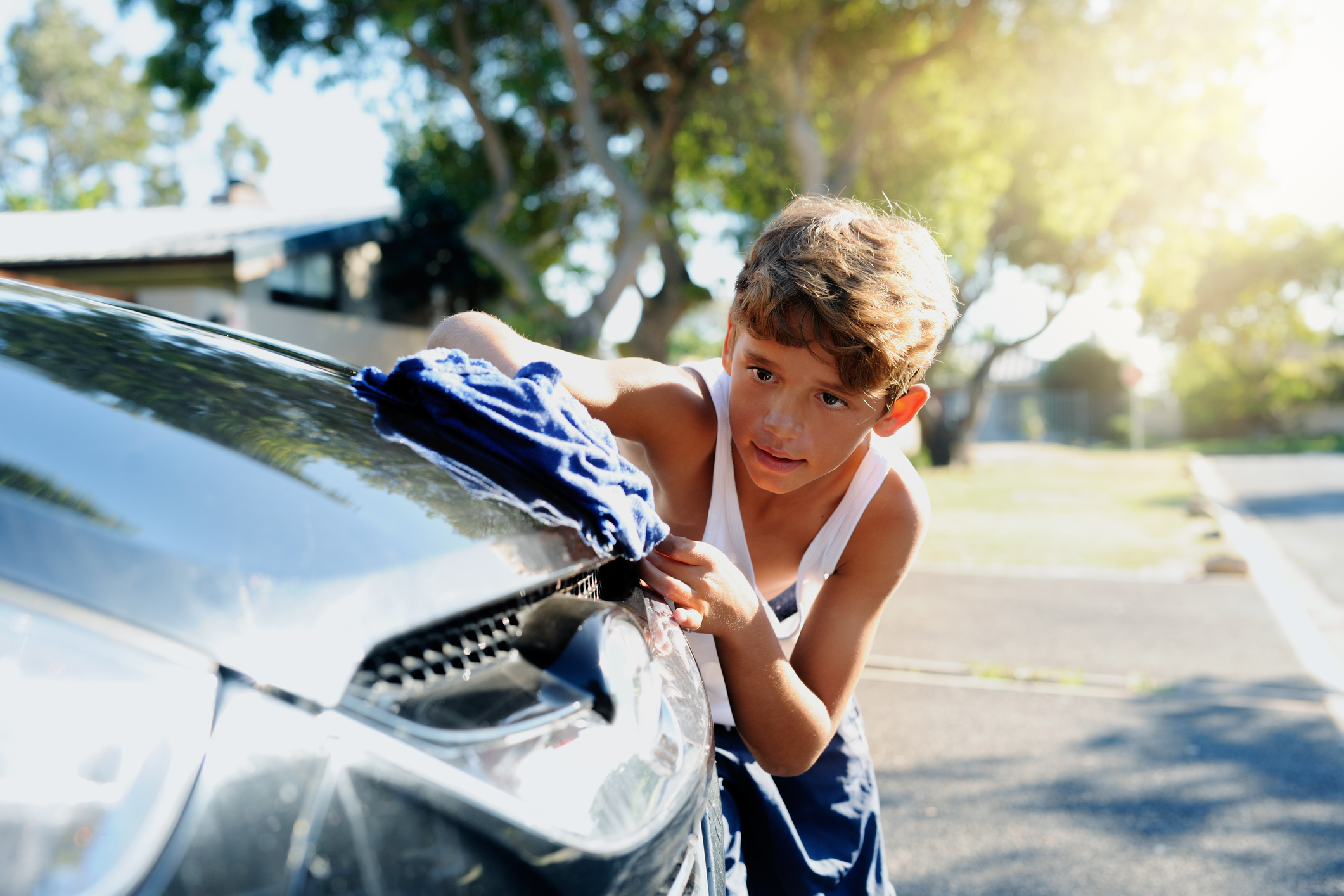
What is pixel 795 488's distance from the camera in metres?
1.69

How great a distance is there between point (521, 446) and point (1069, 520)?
1138cm

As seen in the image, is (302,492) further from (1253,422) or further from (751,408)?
(1253,422)

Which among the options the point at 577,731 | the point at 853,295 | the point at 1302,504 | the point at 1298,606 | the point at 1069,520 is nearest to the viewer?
the point at 577,731

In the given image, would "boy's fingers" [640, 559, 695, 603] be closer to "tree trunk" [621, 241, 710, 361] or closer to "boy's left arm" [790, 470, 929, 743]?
"boy's left arm" [790, 470, 929, 743]

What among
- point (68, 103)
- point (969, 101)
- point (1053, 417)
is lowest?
point (1053, 417)

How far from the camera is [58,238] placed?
1412cm

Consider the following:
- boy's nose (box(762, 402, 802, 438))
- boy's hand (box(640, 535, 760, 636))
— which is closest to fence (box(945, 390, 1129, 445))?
boy's nose (box(762, 402, 802, 438))

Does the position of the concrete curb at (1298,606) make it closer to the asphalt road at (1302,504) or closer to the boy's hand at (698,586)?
the asphalt road at (1302,504)

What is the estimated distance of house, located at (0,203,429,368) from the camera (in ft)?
41.7

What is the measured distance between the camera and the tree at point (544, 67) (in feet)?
37.5

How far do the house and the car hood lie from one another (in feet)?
37.0

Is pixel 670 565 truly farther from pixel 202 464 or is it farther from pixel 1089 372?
pixel 1089 372

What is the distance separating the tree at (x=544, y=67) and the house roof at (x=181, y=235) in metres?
2.12

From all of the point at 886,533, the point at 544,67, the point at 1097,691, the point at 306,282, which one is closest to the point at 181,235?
the point at 306,282
